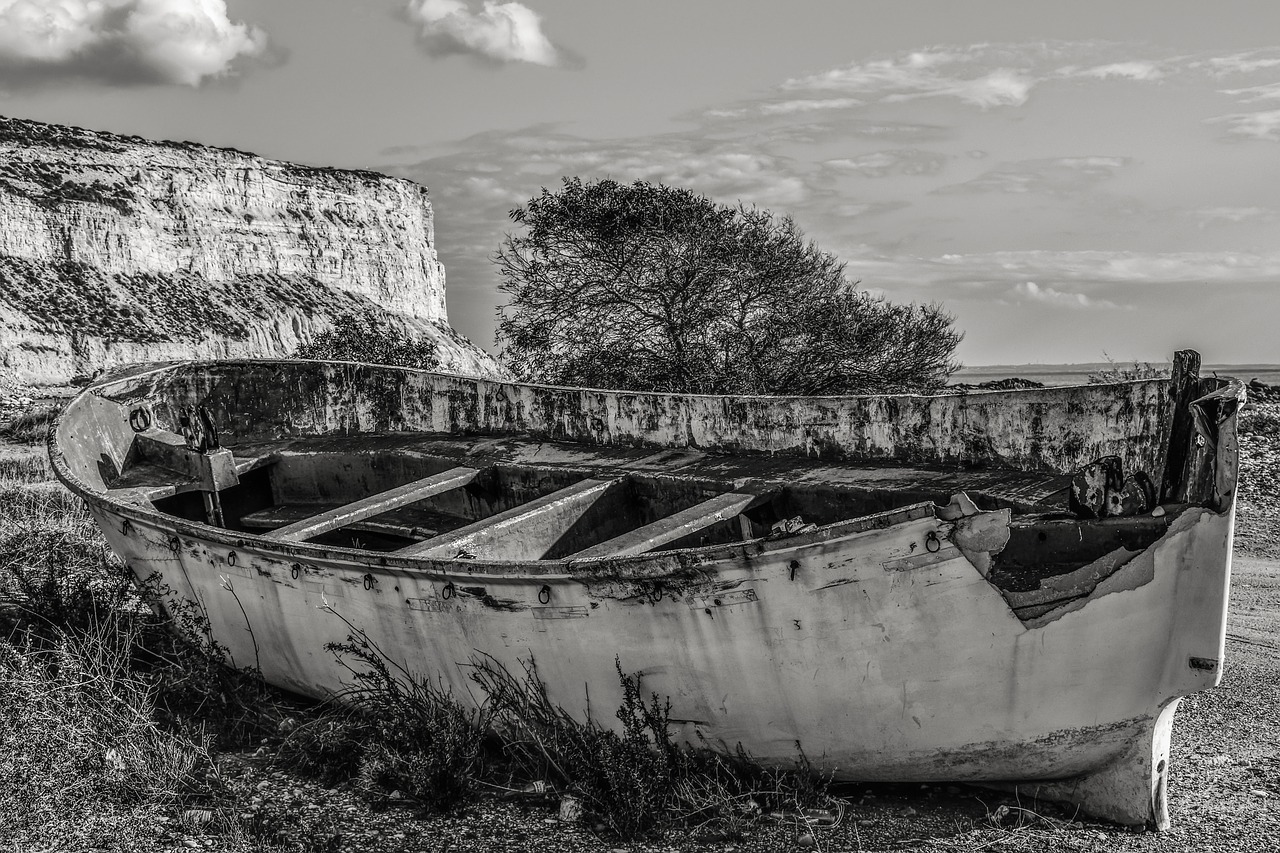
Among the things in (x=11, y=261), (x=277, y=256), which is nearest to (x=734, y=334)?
(x=11, y=261)

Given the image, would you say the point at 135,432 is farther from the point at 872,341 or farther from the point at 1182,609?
the point at 872,341

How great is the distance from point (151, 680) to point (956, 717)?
426cm

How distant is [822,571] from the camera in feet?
12.3

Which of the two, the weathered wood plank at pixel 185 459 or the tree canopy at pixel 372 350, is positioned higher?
the tree canopy at pixel 372 350

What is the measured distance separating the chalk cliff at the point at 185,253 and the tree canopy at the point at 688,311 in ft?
118

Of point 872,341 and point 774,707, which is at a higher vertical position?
point 872,341

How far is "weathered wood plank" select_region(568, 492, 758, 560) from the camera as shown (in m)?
4.77

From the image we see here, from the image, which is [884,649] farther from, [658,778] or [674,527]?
[674,527]

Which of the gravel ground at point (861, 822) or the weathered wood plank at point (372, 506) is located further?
the weathered wood plank at point (372, 506)

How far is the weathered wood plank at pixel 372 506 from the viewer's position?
5680 mm

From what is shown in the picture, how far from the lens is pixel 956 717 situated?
3.91 metres

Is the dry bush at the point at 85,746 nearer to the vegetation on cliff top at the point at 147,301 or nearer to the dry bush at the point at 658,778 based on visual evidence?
the dry bush at the point at 658,778

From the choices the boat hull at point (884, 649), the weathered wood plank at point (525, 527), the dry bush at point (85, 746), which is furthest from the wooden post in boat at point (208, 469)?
the boat hull at point (884, 649)

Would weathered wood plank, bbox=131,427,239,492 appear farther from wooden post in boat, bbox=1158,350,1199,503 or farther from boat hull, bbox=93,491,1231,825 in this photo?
wooden post in boat, bbox=1158,350,1199,503
